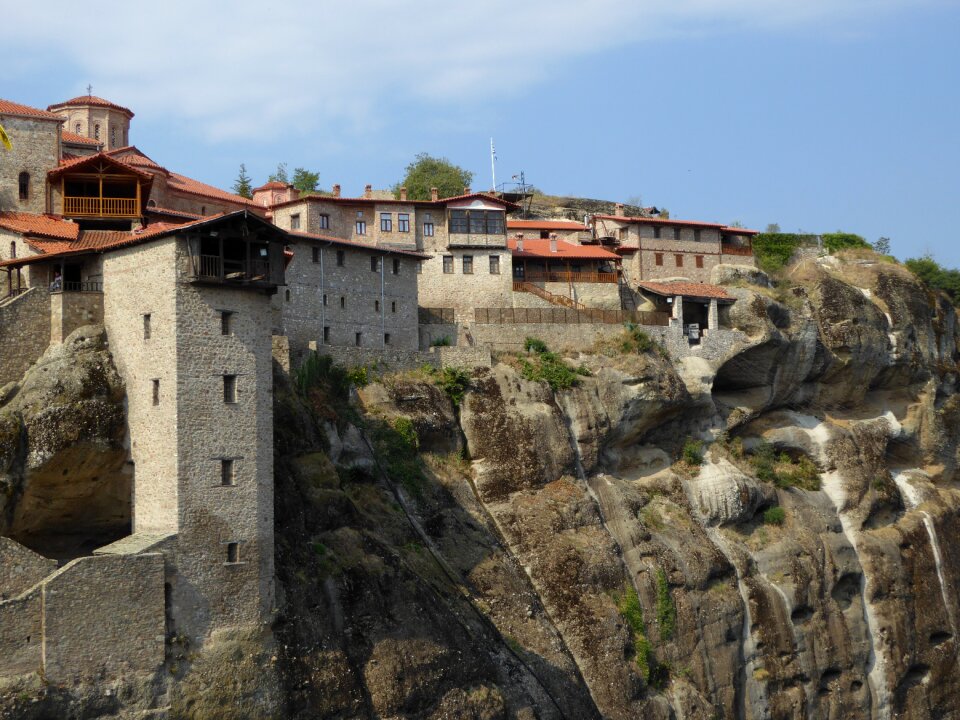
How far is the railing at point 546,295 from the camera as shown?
3179 inches

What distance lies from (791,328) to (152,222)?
1426 inches

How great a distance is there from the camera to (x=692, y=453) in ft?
254

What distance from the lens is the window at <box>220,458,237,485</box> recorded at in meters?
49.5

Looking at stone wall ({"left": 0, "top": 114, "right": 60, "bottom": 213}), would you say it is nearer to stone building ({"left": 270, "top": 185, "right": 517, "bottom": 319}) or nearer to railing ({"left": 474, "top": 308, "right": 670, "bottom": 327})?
stone building ({"left": 270, "top": 185, "right": 517, "bottom": 319})

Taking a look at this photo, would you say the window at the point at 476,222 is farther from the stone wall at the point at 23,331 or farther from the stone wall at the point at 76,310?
the stone wall at the point at 23,331

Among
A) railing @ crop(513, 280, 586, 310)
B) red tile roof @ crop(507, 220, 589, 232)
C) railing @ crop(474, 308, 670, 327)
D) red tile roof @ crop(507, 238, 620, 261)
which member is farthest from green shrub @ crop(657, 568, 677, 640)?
red tile roof @ crop(507, 220, 589, 232)

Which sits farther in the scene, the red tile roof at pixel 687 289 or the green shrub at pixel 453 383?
the red tile roof at pixel 687 289

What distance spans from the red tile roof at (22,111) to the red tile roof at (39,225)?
4981 millimetres

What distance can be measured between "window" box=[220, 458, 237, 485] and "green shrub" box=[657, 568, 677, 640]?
26.3 meters

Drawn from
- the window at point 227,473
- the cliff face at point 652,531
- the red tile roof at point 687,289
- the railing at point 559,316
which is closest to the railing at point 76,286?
the cliff face at point 652,531

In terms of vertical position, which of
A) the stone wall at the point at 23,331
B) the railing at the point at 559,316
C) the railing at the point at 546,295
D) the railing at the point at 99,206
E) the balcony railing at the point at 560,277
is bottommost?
the stone wall at the point at 23,331

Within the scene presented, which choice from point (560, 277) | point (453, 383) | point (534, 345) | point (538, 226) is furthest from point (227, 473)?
point (538, 226)

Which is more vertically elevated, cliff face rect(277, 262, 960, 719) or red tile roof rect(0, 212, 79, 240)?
red tile roof rect(0, 212, 79, 240)

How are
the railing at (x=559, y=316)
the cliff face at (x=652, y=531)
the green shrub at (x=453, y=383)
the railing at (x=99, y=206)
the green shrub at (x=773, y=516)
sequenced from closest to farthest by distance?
the cliff face at (x=652, y=531)
the railing at (x=99, y=206)
the green shrub at (x=453, y=383)
the railing at (x=559, y=316)
the green shrub at (x=773, y=516)
